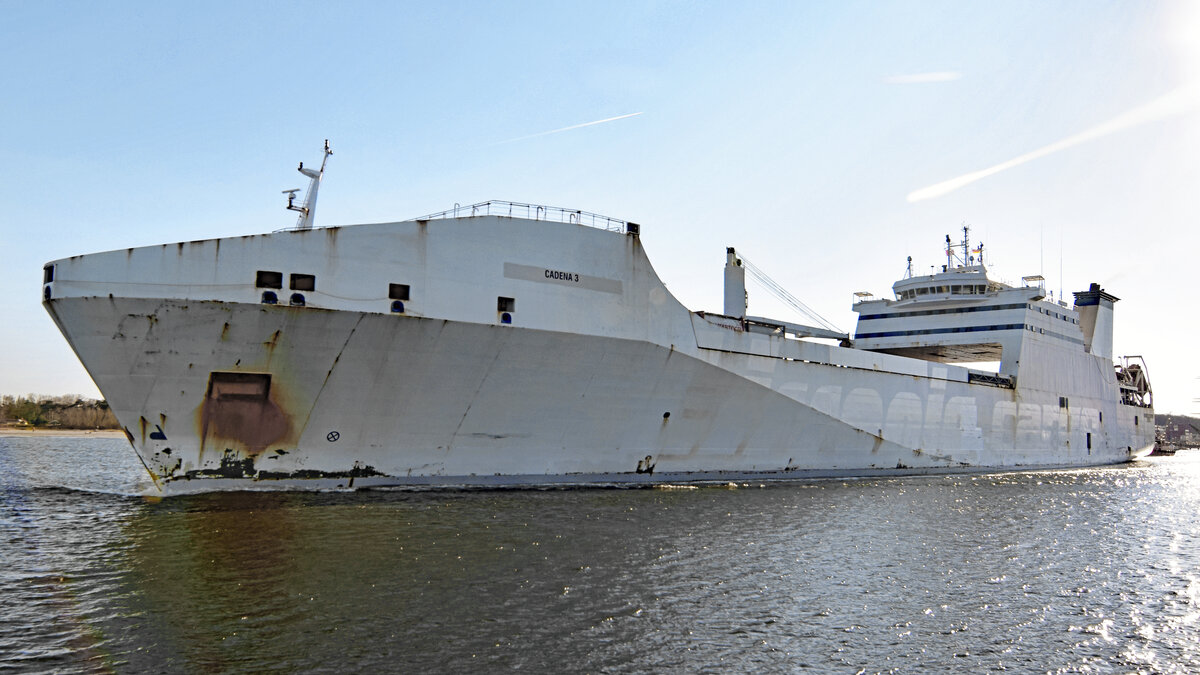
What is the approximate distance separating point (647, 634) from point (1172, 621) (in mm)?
5993

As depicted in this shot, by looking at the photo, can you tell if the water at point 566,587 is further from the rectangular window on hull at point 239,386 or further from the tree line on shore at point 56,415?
the tree line on shore at point 56,415

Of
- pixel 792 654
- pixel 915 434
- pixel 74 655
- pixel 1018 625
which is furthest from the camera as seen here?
pixel 915 434

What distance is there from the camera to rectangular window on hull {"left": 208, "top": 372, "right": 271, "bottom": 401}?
1212 centimetres

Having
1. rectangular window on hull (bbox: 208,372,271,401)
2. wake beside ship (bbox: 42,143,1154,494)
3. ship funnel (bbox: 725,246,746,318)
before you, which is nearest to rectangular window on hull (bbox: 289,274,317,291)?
wake beside ship (bbox: 42,143,1154,494)

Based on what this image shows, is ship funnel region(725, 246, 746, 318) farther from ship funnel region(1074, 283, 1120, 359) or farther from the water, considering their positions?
ship funnel region(1074, 283, 1120, 359)

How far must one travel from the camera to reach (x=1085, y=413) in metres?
32.4

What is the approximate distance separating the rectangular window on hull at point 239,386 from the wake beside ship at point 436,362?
34mm

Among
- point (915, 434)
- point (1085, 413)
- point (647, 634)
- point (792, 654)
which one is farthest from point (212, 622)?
point (1085, 413)

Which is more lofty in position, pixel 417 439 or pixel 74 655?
pixel 417 439

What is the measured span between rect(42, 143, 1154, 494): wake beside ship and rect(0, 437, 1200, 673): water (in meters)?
0.90

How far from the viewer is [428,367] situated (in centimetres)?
1308

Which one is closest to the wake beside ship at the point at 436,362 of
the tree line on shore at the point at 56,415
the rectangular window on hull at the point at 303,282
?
the rectangular window on hull at the point at 303,282

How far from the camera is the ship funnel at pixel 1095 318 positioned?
33.4 meters

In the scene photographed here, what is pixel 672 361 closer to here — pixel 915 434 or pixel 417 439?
pixel 417 439
